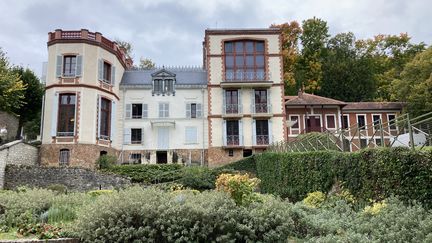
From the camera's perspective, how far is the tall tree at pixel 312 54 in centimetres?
3803

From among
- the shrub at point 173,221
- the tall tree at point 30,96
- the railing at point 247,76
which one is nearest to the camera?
the shrub at point 173,221

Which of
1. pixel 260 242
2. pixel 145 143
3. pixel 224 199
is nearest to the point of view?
pixel 260 242

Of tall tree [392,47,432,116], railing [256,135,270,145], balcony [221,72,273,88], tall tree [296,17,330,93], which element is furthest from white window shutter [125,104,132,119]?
tall tree [392,47,432,116]

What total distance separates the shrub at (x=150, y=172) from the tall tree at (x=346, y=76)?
2020 centimetres

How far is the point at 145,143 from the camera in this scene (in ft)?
97.8

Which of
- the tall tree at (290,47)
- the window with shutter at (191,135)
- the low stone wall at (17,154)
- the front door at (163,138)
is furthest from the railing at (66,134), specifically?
the tall tree at (290,47)

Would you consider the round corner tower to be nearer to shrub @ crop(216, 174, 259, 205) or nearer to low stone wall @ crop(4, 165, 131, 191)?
low stone wall @ crop(4, 165, 131, 191)

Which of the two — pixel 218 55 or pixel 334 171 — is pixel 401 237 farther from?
pixel 218 55

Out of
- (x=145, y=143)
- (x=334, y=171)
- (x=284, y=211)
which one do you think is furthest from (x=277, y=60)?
(x=284, y=211)

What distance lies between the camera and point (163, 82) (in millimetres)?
30953

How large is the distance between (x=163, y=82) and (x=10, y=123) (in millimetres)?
13979

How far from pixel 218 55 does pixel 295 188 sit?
17679mm

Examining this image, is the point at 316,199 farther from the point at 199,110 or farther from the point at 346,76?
the point at 346,76

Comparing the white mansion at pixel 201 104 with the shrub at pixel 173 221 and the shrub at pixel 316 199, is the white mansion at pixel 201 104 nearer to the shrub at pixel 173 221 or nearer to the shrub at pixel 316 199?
the shrub at pixel 316 199
